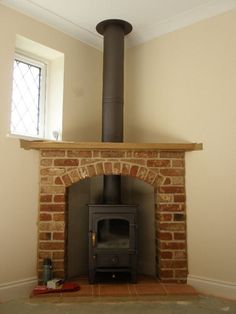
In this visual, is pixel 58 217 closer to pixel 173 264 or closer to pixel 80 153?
pixel 80 153

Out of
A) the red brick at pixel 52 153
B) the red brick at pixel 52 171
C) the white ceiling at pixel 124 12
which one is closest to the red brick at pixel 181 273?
the red brick at pixel 52 171

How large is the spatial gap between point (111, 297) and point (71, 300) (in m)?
0.33

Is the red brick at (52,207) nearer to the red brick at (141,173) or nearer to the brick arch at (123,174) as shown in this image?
the brick arch at (123,174)

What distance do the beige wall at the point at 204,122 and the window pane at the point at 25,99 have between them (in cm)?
123

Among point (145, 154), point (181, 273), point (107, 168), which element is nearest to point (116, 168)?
point (107, 168)

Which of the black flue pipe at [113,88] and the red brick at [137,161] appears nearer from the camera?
the red brick at [137,161]

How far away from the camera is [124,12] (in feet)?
9.91

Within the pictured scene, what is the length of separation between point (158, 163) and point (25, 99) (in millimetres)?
1513

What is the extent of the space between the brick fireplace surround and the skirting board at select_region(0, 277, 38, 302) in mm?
129

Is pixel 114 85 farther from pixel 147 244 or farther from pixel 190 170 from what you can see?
pixel 147 244

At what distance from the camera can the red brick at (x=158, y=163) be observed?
2965 mm

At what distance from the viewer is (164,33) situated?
10.8 feet

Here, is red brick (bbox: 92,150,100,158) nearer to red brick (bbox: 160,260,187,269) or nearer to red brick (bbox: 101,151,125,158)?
red brick (bbox: 101,151,125,158)

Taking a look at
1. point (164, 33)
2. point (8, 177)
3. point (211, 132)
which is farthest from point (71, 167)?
point (164, 33)
